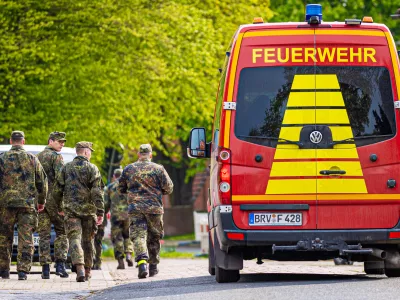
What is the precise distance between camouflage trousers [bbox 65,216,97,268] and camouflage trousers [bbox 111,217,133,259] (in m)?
5.16

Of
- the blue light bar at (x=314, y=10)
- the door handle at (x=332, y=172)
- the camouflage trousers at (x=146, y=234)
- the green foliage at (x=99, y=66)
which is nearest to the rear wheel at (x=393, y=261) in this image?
the door handle at (x=332, y=172)

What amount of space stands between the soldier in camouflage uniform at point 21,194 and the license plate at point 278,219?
4726mm

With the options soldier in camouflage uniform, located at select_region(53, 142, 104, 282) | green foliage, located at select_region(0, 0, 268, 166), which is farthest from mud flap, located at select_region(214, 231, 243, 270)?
green foliage, located at select_region(0, 0, 268, 166)

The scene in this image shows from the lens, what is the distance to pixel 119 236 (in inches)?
902

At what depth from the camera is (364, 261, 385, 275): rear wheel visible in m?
15.1

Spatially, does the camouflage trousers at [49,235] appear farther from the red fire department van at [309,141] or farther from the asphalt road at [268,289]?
the red fire department van at [309,141]

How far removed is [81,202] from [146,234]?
1.54m

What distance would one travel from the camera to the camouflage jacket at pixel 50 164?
18516 millimetres

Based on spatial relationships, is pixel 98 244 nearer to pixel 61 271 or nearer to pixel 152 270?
pixel 152 270

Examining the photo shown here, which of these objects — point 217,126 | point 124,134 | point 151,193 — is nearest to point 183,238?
point 124,134

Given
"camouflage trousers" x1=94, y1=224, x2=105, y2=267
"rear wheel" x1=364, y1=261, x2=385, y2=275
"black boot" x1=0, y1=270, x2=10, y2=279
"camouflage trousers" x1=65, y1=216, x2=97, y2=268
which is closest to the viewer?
"rear wheel" x1=364, y1=261, x2=385, y2=275

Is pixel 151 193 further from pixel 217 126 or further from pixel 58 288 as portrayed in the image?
pixel 217 126

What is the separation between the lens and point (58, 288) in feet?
52.3

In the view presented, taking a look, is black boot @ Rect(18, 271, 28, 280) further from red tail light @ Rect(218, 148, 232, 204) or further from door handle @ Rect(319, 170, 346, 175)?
door handle @ Rect(319, 170, 346, 175)
